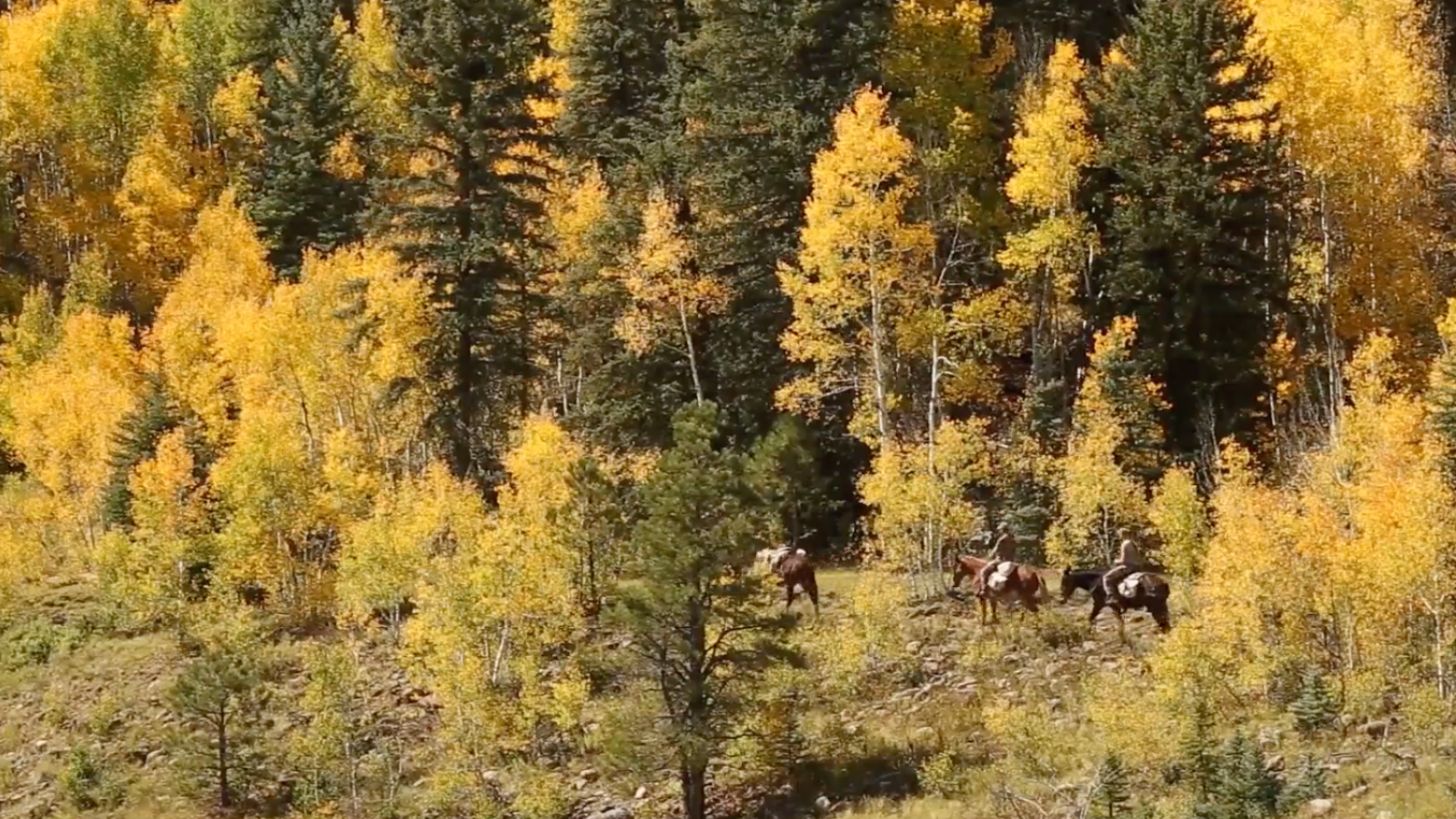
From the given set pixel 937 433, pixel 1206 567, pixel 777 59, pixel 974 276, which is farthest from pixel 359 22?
pixel 1206 567

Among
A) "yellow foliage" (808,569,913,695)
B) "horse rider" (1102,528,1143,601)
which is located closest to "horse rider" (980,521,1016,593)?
"yellow foliage" (808,569,913,695)

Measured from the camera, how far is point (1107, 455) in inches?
1257

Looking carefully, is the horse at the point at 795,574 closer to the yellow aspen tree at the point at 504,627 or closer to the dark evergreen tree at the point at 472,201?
the yellow aspen tree at the point at 504,627

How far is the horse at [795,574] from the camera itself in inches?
1252

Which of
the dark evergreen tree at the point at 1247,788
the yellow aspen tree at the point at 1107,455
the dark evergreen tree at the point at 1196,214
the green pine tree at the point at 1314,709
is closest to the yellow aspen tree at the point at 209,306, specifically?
the yellow aspen tree at the point at 1107,455

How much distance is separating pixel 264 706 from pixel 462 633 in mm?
7845

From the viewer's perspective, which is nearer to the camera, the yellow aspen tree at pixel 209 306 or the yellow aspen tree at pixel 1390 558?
the yellow aspen tree at pixel 1390 558

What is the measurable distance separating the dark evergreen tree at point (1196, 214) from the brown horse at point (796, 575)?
1080cm

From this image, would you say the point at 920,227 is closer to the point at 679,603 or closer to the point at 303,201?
the point at 679,603

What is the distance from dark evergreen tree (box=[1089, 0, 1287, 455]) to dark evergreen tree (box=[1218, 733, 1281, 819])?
13.6 meters

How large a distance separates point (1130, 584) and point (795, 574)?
7.66 metres

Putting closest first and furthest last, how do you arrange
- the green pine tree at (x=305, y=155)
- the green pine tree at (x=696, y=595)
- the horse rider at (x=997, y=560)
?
1. the green pine tree at (x=696, y=595)
2. the horse rider at (x=997, y=560)
3. the green pine tree at (x=305, y=155)

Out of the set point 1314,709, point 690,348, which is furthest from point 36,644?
point 1314,709

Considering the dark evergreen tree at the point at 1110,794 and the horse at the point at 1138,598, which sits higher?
the horse at the point at 1138,598
